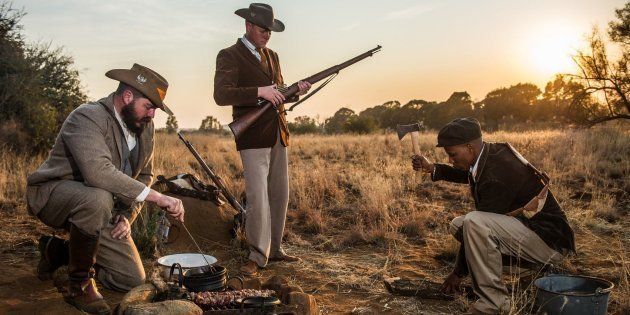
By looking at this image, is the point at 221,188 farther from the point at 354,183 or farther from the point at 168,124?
the point at 168,124

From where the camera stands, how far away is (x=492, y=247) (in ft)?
13.8

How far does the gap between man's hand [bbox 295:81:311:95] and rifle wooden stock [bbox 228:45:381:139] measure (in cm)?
4

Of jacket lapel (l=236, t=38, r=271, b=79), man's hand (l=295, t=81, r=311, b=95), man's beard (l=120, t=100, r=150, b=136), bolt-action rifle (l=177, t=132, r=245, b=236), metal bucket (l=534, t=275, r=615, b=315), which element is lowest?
metal bucket (l=534, t=275, r=615, b=315)

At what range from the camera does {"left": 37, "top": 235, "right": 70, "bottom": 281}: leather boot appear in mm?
4812

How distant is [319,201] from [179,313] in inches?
230

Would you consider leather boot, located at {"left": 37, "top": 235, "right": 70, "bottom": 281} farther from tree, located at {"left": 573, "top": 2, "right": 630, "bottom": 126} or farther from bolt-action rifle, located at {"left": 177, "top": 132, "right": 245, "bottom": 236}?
tree, located at {"left": 573, "top": 2, "right": 630, "bottom": 126}

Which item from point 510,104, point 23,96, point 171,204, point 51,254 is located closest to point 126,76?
point 171,204

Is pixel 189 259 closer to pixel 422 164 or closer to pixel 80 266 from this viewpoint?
pixel 80 266

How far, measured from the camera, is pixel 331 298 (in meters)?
4.87

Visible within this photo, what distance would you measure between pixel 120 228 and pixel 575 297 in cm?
336

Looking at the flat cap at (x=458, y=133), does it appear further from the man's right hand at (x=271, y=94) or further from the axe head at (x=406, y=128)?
the man's right hand at (x=271, y=94)

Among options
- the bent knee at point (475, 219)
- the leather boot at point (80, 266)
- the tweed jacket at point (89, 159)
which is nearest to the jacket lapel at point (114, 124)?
the tweed jacket at point (89, 159)

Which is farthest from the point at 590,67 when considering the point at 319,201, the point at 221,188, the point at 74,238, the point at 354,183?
the point at 74,238

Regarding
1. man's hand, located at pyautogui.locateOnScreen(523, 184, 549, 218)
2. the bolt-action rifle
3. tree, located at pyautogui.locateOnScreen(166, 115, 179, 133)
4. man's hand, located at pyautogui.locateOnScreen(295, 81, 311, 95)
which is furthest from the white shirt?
tree, located at pyautogui.locateOnScreen(166, 115, 179, 133)
